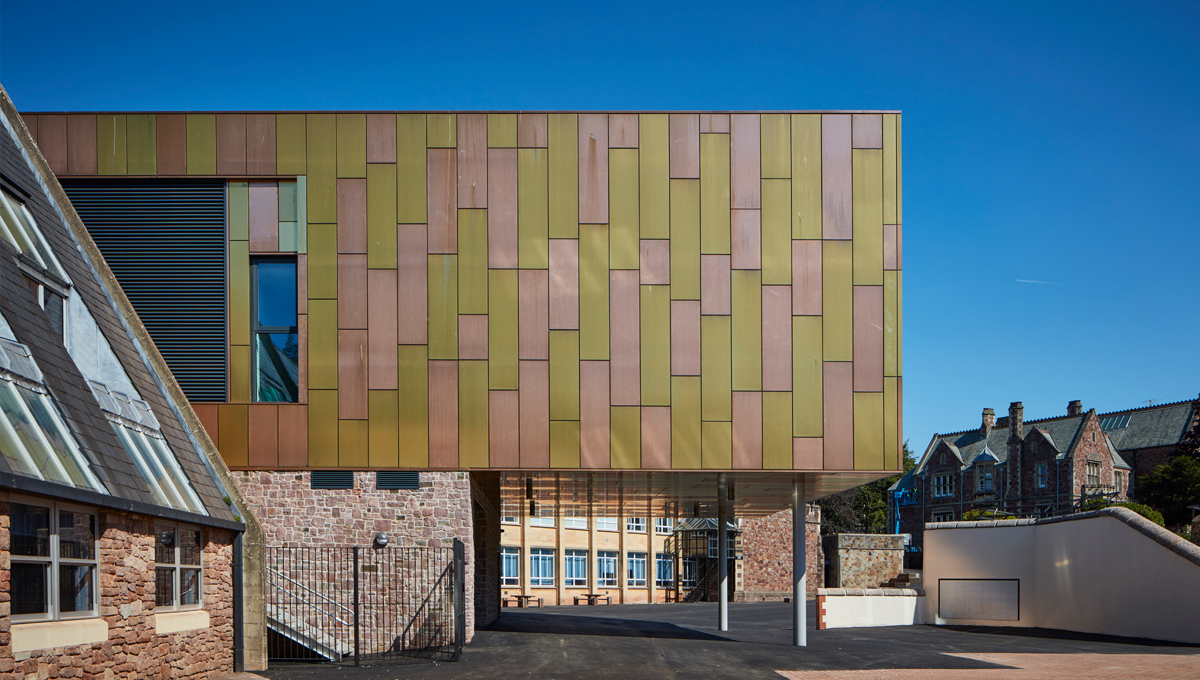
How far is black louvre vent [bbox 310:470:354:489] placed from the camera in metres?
17.9

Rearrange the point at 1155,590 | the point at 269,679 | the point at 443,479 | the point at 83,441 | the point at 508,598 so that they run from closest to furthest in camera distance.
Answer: the point at 83,441 < the point at 269,679 < the point at 443,479 < the point at 1155,590 < the point at 508,598

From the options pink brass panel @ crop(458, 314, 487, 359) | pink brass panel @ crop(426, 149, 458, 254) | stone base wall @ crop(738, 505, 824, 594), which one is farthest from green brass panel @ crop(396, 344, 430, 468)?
stone base wall @ crop(738, 505, 824, 594)

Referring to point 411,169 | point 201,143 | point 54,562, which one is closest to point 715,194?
point 411,169

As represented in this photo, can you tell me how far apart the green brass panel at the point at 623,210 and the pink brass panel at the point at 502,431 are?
3.48m

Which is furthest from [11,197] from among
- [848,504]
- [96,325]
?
[848,504]

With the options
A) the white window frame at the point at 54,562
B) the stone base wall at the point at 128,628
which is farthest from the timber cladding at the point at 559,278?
the white window frame at the point at 54,562

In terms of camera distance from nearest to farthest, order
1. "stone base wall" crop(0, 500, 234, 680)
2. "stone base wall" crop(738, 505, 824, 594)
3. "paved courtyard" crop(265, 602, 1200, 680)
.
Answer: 1. "stone base wall" crop(0, 500, 234, 680)
2. "paved courtyard" crop(265, 602, 1200, 680)
3. "stone base wall" crop(738, 505, 824, 594)

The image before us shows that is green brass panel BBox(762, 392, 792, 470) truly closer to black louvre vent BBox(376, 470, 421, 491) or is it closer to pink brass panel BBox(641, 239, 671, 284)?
pink brass panel BBox(641, 239, 671, 284)

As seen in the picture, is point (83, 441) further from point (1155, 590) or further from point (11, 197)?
point (1155, 590)

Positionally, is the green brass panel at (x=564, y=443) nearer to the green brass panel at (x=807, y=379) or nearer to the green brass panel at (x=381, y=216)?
the green brass panel at (x=807, y=379)

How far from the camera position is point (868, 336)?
18422 millimetres

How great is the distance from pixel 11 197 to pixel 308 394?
20.6 feet

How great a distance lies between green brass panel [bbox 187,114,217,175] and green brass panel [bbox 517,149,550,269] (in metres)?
6.10

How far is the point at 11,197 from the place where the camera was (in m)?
13.4
